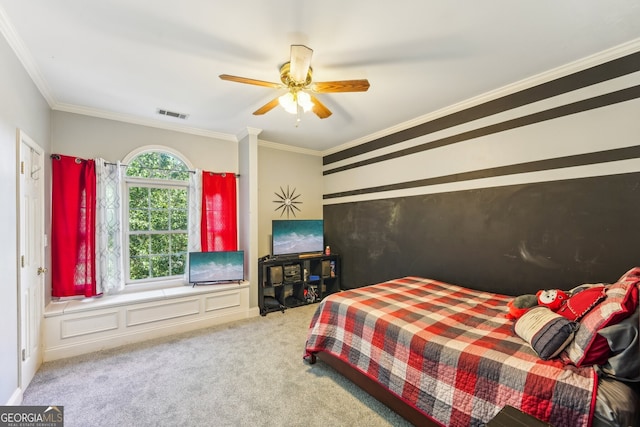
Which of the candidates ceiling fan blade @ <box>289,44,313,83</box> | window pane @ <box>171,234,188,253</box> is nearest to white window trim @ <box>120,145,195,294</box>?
window pane @ <box>171,234,188,253</box>

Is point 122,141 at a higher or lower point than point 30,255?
higher

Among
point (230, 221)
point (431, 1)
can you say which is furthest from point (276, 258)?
point (431, 1)

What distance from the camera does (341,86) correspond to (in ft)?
6.61

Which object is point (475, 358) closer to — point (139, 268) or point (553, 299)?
point (553, 299)

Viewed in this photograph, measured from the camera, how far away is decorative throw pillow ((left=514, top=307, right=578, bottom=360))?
1408 millimetres

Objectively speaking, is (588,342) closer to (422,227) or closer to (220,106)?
(422,227)

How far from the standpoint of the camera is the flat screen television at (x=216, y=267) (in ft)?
11.5

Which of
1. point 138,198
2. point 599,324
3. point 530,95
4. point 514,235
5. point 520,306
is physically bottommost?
point 520,306

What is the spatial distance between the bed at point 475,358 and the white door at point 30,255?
2333mm

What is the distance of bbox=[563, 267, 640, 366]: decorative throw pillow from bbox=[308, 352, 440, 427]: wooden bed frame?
0.84 meters

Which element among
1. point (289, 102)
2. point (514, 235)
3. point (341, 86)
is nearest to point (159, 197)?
point (289, 102)

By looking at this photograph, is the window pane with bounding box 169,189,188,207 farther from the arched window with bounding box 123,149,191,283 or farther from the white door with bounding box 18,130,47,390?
the white door with bounding box 18,130,47,390

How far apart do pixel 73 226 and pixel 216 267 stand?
5.22 ft

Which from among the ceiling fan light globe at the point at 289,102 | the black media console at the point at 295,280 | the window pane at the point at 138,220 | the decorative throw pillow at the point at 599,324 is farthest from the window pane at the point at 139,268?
the decorative throw pillow at the point at 599,324
